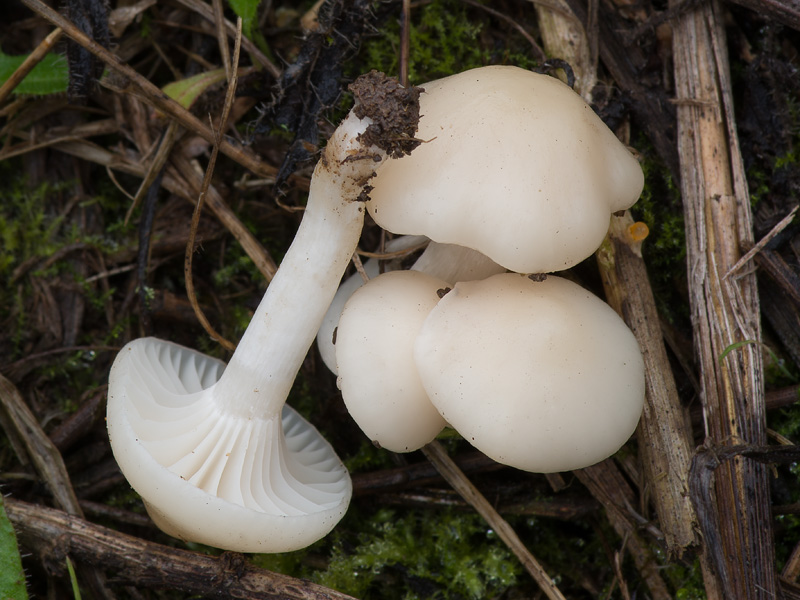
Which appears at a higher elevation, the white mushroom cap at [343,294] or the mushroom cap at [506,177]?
the mushroom cap at [506,177]

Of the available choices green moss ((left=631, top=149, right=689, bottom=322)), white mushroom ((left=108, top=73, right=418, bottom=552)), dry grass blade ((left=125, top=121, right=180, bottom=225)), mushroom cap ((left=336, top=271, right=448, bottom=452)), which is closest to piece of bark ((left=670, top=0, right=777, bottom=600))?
green moss ((left=631, top=149, right=689, bottom=322))

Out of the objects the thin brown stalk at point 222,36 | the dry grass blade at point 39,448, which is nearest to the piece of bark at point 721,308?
the thin brown stalk at point 222,36

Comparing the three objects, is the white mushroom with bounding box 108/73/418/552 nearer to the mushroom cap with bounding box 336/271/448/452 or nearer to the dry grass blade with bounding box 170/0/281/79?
the mushroom cap with bounding box 336/271/448/452

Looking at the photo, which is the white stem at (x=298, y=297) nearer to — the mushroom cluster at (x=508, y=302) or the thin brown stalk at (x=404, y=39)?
the mushroom cluster at (x=508, y=302)

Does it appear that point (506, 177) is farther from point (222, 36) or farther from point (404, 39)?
point (222, 36)

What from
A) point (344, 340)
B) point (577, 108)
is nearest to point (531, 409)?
point (344, 340)
